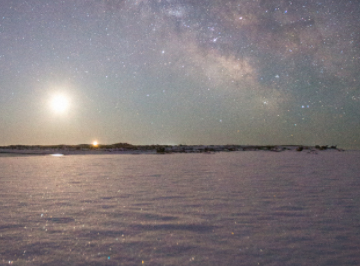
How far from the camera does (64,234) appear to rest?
3.69 m

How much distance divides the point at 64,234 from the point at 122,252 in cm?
108

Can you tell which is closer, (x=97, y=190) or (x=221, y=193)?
(x=221, y=193)

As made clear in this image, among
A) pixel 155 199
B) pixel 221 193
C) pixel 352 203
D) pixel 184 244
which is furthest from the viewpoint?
pixel 221 193

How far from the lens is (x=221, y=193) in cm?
635

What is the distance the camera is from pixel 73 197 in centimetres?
598

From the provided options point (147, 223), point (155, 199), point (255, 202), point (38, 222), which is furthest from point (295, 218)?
point (38, 222)

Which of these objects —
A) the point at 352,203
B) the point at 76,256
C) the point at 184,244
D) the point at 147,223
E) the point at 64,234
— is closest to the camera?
the point at 76,256

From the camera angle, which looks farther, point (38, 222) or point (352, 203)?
point (352, 203)

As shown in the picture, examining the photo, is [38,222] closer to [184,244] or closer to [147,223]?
[147,223]

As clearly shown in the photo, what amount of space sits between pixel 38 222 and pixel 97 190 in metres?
2.56

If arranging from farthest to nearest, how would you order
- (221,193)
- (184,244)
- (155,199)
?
(221,193) < (155,199) < (184,244)

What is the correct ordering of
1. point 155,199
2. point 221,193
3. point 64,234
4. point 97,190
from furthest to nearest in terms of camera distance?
point 97,190 → point 221,193 → point 155,199 → point 64,234

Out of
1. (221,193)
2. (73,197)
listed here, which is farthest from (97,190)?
(221,193)

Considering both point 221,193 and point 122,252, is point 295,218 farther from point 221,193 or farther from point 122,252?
point 122,252
